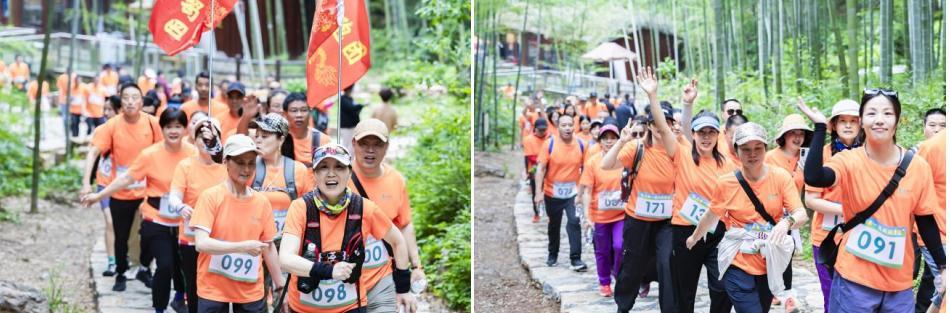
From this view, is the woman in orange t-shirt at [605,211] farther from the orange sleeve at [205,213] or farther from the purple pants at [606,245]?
the orange sleeve at [205,213]

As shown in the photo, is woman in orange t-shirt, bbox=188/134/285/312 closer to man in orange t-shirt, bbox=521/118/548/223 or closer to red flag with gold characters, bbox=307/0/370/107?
red flag with gold characters, bbox=307/0/370/107

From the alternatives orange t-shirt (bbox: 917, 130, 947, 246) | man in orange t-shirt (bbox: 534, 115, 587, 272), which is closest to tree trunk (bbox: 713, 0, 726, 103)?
man in orange t-shirt (bbox: 534, 115, 587, 272)

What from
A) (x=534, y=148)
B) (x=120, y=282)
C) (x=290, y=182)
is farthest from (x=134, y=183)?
(x=534, y=148)

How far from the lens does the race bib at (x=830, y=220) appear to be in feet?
19.9

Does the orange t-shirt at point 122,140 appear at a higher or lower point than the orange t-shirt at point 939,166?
higher

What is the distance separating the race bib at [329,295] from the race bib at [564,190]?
4.63m

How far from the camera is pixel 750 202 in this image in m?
5.79

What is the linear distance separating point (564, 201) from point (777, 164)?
3.24m

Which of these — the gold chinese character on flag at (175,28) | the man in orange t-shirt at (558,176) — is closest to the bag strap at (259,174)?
the gold chinese character on flag at (175,28)

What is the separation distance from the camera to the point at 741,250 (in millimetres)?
5836

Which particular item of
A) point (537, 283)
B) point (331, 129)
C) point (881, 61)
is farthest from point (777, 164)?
point (331, 129)

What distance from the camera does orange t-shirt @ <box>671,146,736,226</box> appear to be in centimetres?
653

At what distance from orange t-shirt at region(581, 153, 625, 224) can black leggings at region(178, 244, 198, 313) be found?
119 inches

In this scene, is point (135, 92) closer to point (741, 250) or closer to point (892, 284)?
point (741, 250)
